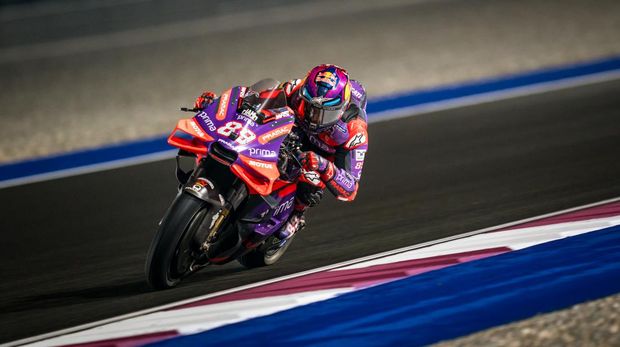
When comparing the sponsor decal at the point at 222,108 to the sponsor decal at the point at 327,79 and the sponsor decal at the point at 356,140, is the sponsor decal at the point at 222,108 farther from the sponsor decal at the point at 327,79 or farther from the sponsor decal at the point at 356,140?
the sponsor decal at the point at 356,140

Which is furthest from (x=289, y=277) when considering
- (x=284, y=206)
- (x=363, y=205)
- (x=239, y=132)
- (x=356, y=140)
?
(x=363, y=205)

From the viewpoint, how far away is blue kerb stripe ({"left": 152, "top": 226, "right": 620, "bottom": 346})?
5.12 meters

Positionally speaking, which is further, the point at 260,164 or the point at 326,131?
the point at 326,131

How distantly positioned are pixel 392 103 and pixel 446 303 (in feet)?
24.0

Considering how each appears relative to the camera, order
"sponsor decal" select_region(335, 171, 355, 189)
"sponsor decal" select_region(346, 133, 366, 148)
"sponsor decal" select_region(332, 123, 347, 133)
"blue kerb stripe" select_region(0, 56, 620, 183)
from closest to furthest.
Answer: "sponsor decal" select_region(335, 171, 355, 189) → "sponsor decal" select_region(332, 123, 347, 133) → "sponsor decal" select_region(346, 133, 366, 148) → "blue kerb stripe" select_region(0, 56, 620, 183)

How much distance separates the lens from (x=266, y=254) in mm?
6598

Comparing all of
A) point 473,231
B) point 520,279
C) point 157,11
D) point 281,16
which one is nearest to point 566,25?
point 281,16

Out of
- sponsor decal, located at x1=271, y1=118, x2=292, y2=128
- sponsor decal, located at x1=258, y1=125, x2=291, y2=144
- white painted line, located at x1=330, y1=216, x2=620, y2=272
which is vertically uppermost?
sponsor decal, located at x1=271, y1=118, x2=292, y2=128

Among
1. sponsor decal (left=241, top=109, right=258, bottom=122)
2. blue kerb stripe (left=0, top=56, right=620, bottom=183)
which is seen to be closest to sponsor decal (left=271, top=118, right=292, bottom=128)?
sponsor decal (left=241, top=109, right=258, bottom=122)

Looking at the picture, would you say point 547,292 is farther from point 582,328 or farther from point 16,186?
point 16,186

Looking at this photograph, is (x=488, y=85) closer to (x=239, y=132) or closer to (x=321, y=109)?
(x=321, y=109)

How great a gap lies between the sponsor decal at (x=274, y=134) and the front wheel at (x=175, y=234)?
53 cm

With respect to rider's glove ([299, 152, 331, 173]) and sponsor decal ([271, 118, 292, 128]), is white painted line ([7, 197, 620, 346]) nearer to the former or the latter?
rider's glove ([299, 152, 331, 173])

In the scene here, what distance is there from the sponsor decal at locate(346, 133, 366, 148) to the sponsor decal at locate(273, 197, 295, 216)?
54 centimetres
